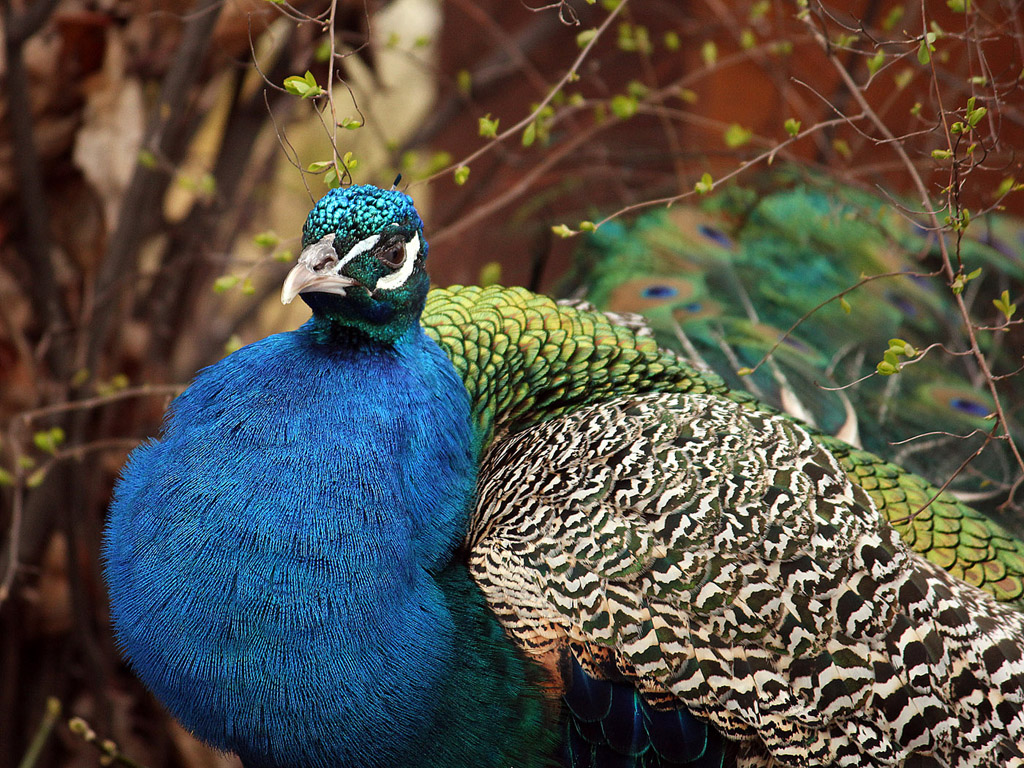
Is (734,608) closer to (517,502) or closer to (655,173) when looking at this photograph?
(517,502)

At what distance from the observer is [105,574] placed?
64.3 inches

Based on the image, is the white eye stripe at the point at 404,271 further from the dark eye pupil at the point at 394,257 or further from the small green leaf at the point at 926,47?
the small green leaf at the point at 926,47

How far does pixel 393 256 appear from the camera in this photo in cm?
149

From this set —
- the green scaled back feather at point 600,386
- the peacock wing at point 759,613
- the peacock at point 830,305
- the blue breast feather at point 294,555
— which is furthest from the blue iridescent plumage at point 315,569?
the peacock at point 830,305

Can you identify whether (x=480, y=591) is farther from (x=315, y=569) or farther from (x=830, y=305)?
(x=830, y=305)

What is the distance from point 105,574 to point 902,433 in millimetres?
1576

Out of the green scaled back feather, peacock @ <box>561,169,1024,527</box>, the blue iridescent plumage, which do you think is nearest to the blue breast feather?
the blue iridescent plumage

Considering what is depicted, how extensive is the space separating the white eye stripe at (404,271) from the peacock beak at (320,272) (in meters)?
0.05

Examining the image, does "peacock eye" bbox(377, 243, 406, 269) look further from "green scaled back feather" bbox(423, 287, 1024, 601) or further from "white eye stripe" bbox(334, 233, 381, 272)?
"green scaled back feather" bbox(423, 287, 1024, 601)

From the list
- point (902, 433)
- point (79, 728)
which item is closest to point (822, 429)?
point (902, 433)

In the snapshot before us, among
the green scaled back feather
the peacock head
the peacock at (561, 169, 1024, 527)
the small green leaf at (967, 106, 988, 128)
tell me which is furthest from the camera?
the peacock at (561, 169, 1024, 527)

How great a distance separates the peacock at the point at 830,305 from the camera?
2184 millimetres

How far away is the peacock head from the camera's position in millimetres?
1414

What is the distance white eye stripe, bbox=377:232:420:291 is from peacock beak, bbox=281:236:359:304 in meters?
0.05
